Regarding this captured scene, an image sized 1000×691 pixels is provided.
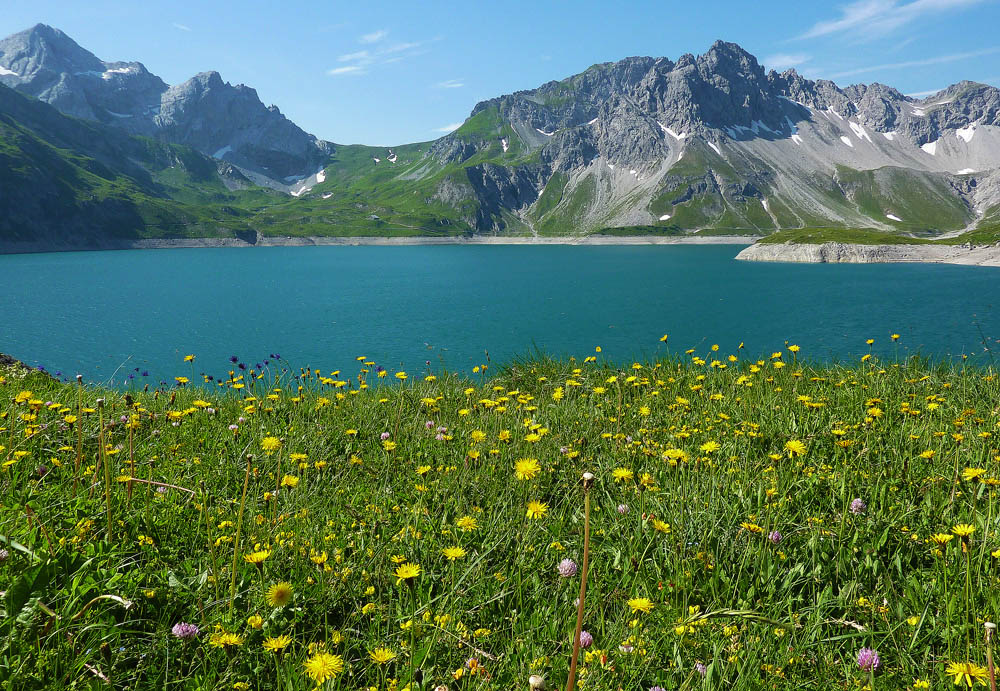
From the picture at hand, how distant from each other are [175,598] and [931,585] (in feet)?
14.7

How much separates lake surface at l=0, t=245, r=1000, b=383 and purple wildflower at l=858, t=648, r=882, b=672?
1220cm

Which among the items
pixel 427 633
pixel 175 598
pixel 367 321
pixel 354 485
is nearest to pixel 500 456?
pixel 354 485

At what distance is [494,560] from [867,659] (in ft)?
6.98

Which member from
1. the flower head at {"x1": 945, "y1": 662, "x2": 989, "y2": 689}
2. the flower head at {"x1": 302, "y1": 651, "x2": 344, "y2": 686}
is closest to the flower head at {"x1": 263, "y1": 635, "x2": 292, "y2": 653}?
the flower head at {"x1": 302, "y1": 651, "x2": 344, "y2": 686}

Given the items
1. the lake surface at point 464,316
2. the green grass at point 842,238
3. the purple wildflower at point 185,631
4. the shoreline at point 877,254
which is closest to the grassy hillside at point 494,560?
the purple wildflower at point 185,631

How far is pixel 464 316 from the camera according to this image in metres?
54.4

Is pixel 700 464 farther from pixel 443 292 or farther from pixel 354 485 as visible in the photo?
pixel 443 292

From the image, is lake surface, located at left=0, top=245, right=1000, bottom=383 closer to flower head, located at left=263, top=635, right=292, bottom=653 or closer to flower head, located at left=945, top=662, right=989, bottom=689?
flower head, located at left=263, top=635, right=292, bottom=653

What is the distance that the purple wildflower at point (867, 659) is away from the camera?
8.33 feet

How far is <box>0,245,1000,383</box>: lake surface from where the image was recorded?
36031 mm

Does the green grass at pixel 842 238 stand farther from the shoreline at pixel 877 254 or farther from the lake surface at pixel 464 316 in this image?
the lake surface at pixel 464 316

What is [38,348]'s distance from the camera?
39.9 m

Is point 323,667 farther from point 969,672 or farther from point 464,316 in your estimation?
point 464,316

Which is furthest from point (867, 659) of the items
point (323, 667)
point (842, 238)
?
point (842, 238)
